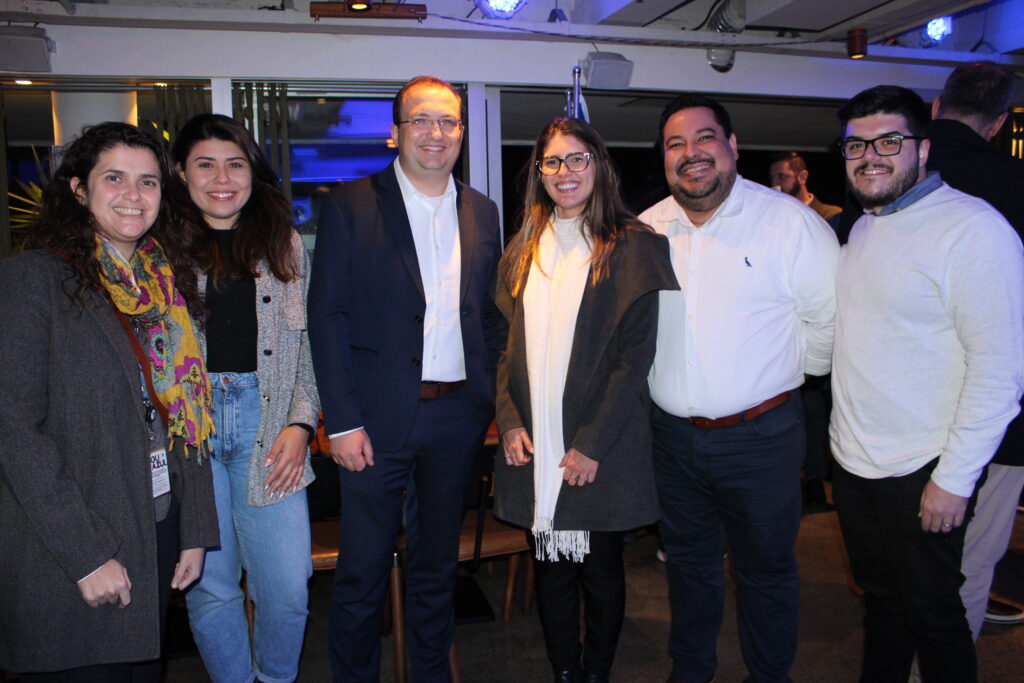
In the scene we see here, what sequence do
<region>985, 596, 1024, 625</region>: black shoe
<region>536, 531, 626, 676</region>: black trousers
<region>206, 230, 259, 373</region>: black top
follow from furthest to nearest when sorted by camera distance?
<region>985, 596, 1024, 625</region>: black shoe, <region>536, 531, 626, 676</region>: black trousers, <region>206, 230, 259, 373</region>: black top

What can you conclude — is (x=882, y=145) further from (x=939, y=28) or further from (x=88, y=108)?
(x=88, y=108)

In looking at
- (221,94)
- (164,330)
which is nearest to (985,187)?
(164,330)

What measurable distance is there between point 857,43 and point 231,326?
4.80m

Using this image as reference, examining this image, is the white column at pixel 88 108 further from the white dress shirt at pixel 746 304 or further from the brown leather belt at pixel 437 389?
the white dress shirt at pixel 746 304

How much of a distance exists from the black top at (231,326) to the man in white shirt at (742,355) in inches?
49.8

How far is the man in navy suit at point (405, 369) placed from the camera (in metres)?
2.31

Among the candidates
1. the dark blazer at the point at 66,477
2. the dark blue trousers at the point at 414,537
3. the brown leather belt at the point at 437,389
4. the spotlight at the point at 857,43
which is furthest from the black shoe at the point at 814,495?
the dark blazer at the point at 66,477

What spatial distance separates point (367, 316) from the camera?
2326 millimetres

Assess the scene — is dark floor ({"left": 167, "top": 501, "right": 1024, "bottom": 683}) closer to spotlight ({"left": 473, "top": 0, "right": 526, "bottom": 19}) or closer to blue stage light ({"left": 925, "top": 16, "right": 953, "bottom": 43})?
spotlight ({"left": 473, "top": 0, "right": 526, "bottom": 19})

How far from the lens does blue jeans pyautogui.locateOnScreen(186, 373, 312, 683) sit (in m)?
2.18

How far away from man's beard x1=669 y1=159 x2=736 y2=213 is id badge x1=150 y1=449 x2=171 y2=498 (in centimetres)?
168

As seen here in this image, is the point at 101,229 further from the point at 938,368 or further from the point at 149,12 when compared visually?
the point at 149,12

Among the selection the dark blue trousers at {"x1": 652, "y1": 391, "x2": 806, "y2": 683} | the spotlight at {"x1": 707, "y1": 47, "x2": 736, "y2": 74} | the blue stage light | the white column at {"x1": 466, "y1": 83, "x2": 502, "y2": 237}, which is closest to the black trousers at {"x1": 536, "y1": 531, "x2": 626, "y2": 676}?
the dark blue trousers at {"x1": 652, "y1": 391, "x2": 806, "y2": 683}

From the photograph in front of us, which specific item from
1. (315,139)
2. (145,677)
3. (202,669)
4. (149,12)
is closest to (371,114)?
(315,139)
